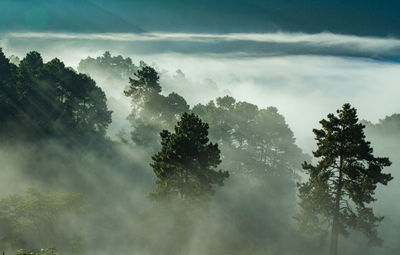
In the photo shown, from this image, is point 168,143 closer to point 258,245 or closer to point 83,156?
point 258,245

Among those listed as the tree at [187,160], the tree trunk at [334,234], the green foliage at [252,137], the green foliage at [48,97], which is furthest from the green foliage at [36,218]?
the green foliage at [252,137]

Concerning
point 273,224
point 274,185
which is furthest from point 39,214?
point 274,185

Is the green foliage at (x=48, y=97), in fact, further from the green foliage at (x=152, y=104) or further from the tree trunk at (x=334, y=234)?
the tree trunk at (x=334, y=234)

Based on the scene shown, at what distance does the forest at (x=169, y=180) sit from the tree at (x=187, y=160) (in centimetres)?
10

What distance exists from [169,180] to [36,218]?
12111 millimetres

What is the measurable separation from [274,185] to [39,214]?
3442 centimetres

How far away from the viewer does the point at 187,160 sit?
25359 mm

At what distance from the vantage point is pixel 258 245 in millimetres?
35875

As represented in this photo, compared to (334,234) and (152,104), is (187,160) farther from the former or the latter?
(152,104)

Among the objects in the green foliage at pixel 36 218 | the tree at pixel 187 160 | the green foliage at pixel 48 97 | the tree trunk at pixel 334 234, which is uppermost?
the green foliage at pixel 48 97

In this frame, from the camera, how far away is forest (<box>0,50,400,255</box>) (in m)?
25.1

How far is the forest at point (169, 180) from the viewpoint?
25.1m

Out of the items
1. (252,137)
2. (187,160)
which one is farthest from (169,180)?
(252,137)

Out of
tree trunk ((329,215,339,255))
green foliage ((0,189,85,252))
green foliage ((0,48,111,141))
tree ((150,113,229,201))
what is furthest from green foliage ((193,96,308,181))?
green foliage ((0,189,85,252))
